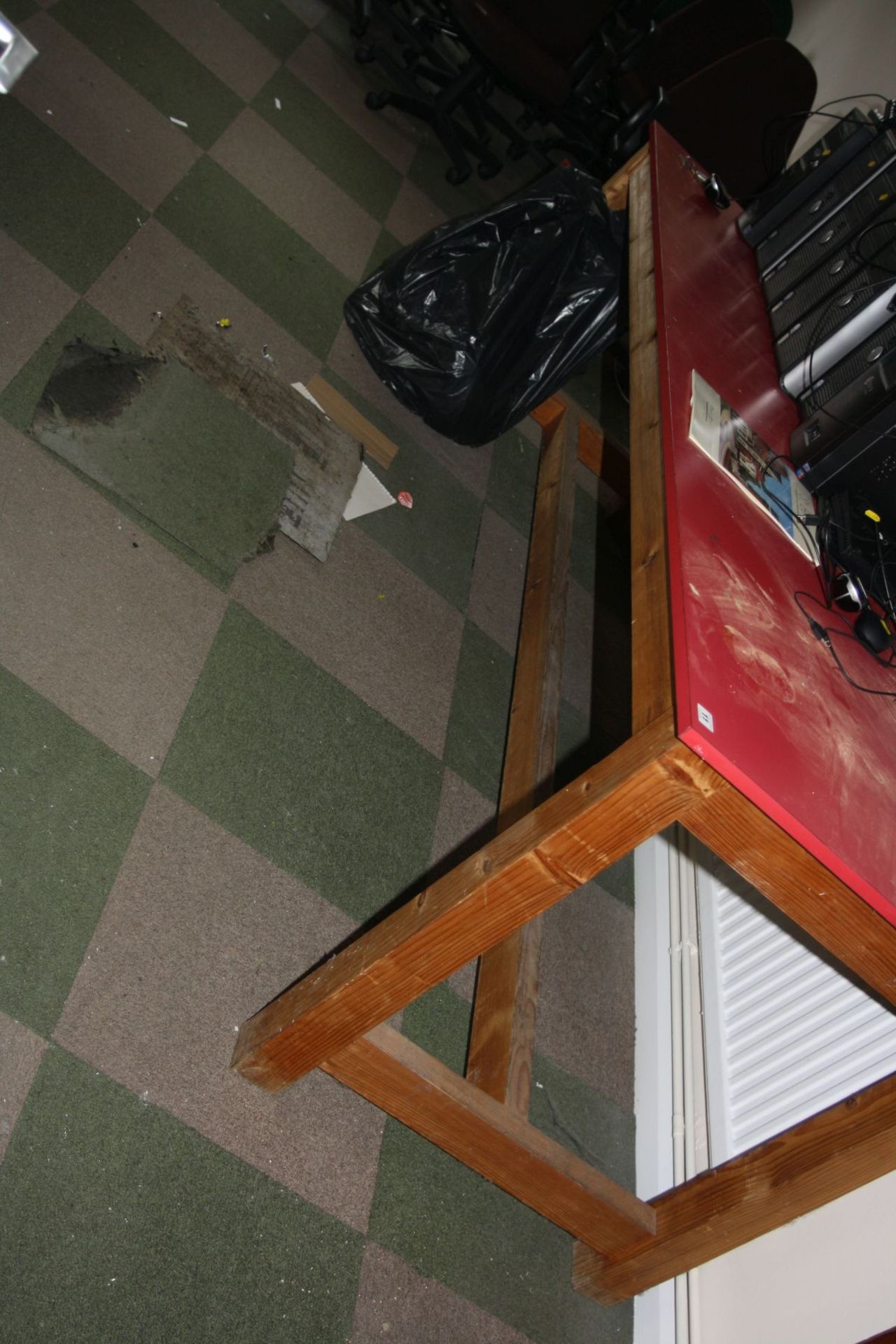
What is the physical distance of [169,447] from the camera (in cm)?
173

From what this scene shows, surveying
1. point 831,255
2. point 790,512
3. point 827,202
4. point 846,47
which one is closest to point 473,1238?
point 790,512

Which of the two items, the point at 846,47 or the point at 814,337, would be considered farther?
the point at 846,47

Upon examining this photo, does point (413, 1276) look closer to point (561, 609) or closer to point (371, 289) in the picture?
point (561, 609)

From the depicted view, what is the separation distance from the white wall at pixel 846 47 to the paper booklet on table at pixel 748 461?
219 cm

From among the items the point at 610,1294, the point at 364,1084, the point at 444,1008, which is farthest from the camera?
the point at 444,1008

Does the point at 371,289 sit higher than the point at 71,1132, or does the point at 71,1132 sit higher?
the point at 371,289

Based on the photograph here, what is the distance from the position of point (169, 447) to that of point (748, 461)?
1087 mm

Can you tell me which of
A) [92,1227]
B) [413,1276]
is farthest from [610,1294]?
[92,1227]

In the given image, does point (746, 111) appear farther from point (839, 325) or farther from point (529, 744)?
point (529, 744)

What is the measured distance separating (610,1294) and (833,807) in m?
0.99

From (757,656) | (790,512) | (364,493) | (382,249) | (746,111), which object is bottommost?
(364,493)

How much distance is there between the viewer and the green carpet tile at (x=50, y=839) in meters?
1.15

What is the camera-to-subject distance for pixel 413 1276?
4.16 ft

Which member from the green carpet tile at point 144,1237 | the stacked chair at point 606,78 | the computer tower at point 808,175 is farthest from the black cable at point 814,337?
the green carpet tile at point 144,1237
